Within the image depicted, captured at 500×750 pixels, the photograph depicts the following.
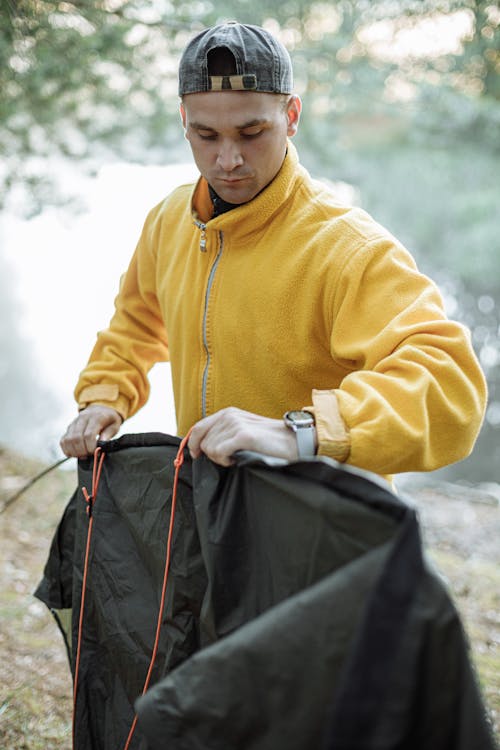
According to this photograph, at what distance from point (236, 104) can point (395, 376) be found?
0.64m

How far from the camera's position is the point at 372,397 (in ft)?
4.04

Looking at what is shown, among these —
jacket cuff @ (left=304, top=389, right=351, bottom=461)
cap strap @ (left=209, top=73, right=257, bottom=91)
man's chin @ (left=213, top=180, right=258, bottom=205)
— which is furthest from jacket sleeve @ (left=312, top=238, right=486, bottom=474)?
cap strap @ (left=209, top=73, right=257, bottom=91)

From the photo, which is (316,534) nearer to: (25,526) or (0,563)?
(0,563)

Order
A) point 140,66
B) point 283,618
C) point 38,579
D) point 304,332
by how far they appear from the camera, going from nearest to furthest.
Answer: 1. point 283,618
2. point 304,332
3. point 38,579
4. point 140,66

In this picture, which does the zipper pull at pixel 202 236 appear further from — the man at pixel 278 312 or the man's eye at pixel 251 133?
the man's eye at pixel 251 133

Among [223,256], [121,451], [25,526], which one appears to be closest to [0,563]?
[25,526]

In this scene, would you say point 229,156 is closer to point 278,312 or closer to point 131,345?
point 278,312

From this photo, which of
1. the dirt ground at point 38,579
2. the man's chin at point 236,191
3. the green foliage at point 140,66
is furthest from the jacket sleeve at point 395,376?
the green foliage at point 140,66

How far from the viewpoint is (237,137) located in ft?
4.85

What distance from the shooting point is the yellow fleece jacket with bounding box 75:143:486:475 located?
4.12 ft

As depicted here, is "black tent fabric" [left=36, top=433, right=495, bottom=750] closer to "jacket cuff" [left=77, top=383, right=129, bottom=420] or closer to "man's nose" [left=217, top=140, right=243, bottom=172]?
"jacket cuff" [left=77, top=383, right=129, bottom=420]

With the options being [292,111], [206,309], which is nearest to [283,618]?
[206,309]

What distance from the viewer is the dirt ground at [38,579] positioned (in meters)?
2.47

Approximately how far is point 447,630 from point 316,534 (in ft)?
0.92
